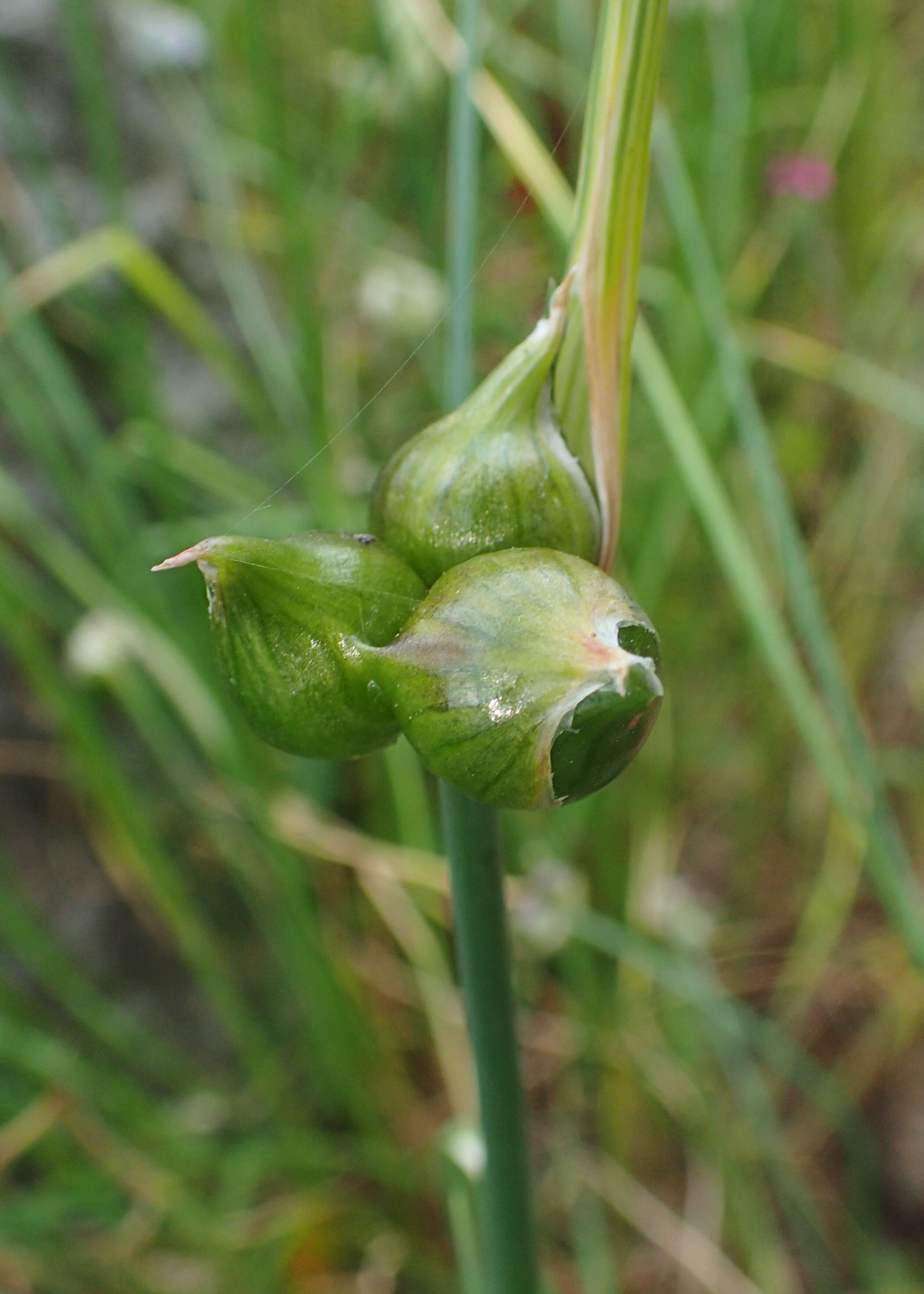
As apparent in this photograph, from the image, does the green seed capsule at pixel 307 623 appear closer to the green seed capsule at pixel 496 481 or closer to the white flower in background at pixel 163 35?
the green seed capsule at pixel 496 481

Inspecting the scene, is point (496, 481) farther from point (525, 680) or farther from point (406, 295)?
point (406, 295)

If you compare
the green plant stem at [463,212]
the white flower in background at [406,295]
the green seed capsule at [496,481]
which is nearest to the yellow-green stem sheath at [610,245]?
the green seed capsule at [496,481]

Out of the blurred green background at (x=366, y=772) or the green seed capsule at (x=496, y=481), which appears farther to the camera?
the blurred green background at (x=366, y=772)

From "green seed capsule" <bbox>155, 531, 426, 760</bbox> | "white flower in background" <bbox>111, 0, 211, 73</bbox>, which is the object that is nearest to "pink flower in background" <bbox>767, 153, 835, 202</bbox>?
"white flower in background" <bbox>111, 0, 211, 73</bbox>

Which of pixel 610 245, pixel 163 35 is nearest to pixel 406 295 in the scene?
pixel 163 35

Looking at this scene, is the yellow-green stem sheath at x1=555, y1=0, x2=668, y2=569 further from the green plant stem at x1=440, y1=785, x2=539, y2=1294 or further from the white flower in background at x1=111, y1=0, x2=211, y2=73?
the white flower in background at x1=111, y1=0, x2=211, y2=73

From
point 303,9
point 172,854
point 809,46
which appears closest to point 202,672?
point 172,854
